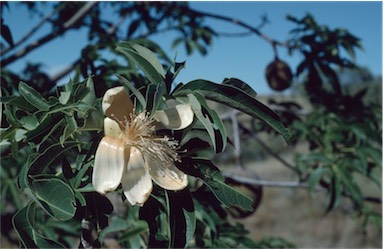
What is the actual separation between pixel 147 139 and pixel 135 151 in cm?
3

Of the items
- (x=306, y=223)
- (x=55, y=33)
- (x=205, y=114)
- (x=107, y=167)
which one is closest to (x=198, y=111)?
(x=205, y=114)

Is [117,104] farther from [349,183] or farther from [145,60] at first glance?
[349,183]

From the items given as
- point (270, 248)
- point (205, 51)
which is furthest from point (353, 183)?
point (205, 51)

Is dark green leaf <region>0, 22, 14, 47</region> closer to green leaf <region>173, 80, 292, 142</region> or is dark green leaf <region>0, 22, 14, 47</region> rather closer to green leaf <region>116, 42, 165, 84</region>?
green leaf <region>116, 42, 165, 84</region>

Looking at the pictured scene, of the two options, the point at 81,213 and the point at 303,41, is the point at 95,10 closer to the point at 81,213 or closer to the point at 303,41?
the point at 303,41

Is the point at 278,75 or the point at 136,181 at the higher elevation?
the point at 278,75

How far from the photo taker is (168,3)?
2.21 meters

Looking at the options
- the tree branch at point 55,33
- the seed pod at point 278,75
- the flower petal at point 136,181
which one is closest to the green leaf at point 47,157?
the flower petal at point 136,181

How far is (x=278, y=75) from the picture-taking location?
8.26 ft

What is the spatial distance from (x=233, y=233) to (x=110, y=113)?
2.40ft

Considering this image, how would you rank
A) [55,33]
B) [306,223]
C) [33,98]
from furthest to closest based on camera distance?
[306,223], [55,33], [33,98]

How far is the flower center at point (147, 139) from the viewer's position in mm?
759

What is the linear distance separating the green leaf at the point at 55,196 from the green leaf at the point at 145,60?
0.19 meters

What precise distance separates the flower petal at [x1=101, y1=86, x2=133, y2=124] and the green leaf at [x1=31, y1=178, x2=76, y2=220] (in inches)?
4.6
